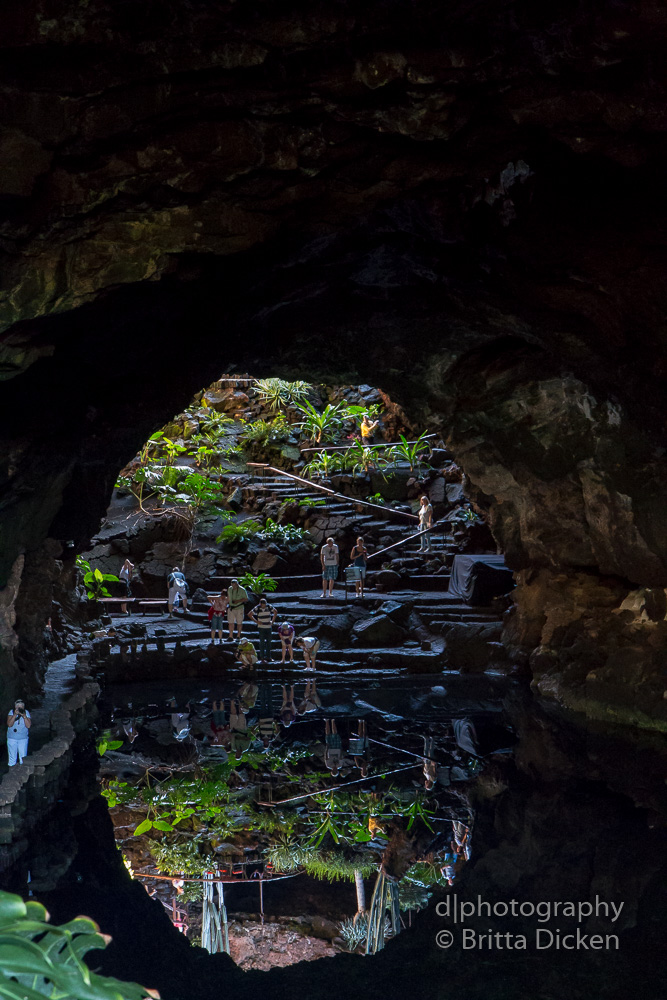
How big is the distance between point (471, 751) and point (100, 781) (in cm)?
432

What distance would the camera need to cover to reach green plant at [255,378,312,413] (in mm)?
25941

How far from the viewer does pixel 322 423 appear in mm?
24766

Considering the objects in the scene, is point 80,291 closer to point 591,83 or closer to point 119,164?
point 119,164

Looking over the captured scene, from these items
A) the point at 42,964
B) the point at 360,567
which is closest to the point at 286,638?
the point at 360,567

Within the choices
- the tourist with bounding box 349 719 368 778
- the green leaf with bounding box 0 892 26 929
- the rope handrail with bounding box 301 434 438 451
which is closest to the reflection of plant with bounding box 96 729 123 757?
the tourist with bounding box 349 719 368 778

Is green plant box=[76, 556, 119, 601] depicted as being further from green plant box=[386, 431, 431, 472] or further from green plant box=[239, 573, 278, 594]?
green plant box=[386, 431, 431, 472]

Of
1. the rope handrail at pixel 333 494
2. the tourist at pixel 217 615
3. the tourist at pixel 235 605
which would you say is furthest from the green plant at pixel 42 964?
the rope handrail at pixel 333 494

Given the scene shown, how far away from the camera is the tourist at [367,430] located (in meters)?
24.8

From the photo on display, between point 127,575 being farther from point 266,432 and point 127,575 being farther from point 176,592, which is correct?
point 266,432

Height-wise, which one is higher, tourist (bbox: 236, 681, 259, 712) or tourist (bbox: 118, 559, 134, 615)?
tourist (bbox: 118, 559, 134, 615)

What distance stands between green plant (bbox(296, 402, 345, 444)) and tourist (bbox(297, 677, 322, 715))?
11447 millimetres

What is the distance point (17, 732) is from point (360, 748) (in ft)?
13.2

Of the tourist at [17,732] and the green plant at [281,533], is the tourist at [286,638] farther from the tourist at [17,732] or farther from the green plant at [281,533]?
the tourist at [17,732]

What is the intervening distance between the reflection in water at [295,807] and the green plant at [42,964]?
3593 millimetres
